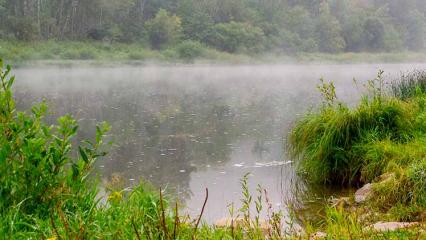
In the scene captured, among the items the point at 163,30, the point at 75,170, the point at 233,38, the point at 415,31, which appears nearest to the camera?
the point at 75,170

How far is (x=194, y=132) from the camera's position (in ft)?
36.8

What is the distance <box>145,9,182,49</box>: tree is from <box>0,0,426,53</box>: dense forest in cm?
8

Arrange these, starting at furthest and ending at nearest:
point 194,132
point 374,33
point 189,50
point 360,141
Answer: point 374,33 → point 189,50 → point 194,132 → point 360,141

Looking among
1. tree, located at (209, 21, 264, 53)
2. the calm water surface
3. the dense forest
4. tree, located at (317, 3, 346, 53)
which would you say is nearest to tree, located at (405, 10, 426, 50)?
the dense forest

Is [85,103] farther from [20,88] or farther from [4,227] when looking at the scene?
[4,227]

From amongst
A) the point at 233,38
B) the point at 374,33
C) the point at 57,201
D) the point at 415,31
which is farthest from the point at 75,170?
the point at 415,31

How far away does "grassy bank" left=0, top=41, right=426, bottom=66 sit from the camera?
120ft

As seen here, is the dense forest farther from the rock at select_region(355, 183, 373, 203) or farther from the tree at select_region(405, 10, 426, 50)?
the rock at select_region(355, 183, 373, 203)

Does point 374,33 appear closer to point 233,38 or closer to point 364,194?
point 233,38

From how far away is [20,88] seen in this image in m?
20.0

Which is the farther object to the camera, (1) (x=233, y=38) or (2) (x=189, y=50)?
(1) (x=233, y=38)

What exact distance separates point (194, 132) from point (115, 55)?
30.8 m

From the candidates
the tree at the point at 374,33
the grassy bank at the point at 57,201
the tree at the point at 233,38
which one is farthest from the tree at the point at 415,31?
the grassy bank at the point at 57,201

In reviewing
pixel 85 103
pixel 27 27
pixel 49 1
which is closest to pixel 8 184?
pixel 85 103
